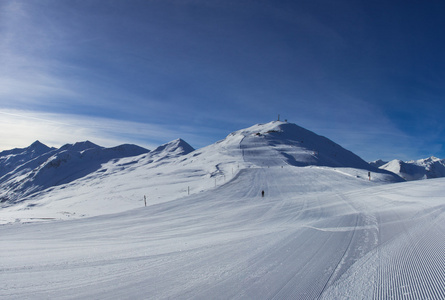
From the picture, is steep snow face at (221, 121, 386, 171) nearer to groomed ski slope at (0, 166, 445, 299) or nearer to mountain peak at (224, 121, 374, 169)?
mountain peak at (224, 121, 374, 169)

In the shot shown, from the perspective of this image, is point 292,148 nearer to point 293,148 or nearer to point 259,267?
point 293,148

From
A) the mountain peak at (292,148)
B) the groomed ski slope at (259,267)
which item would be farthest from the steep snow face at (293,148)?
the groomed ski slope at (259,267)

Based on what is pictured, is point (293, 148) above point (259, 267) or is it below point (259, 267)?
above

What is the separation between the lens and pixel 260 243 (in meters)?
→ 6.85

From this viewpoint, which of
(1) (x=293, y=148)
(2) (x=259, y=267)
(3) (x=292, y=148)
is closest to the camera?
(2) (x=259, y=267)

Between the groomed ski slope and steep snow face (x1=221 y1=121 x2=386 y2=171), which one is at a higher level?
steep snow face (x1=221 y1=121 x2=386 y2=171)

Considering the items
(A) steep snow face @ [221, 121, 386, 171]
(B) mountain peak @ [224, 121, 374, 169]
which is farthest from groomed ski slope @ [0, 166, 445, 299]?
(B) mountain peak @ [224, 121, 374, 169]

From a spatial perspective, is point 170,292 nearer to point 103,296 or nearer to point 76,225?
point 103,296

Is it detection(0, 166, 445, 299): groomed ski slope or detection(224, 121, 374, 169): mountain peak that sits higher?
detection(224, 121, 374, 169): mountain peak

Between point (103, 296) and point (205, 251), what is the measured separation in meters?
2.74

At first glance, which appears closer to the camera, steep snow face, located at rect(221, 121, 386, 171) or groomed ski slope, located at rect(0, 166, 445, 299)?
groomed ski slope, located at rect(0, 166, 445, 299)

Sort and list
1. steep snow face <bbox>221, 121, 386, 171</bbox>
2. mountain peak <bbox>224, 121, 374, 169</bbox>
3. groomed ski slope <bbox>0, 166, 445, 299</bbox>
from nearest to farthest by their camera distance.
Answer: groomed ski slope <bbox>0, 166, 445, 299</bbox> → steep snow face <bbox>221, 121, 386, 171</bbox> → mountain peak <bbox>224, 121, 374, 169</bbox>

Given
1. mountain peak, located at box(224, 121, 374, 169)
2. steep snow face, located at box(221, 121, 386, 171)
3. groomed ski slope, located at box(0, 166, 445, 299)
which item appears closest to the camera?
groomed ski slope, located at box(0, 166, 445, 299)

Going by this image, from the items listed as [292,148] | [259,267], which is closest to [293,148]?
[292,148]
